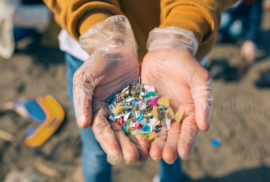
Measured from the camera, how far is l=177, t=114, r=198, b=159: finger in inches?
41.4

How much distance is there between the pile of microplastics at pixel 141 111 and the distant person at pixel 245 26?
269 cm

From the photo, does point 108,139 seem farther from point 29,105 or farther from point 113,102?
point 29,105

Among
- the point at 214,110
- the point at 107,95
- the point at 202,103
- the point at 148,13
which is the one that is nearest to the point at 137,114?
the point at 107,95

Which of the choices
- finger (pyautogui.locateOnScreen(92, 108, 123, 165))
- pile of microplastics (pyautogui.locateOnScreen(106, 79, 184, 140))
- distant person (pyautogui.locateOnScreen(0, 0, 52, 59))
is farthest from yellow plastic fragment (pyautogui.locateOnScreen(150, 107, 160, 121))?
distant person (pyautogui.locateOnScreen(0, 0, 52, 59))

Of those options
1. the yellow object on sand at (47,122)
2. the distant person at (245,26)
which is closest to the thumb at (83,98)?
the yellow object on sand at (47,122)

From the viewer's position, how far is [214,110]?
2838mm

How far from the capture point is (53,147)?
8.02 feet

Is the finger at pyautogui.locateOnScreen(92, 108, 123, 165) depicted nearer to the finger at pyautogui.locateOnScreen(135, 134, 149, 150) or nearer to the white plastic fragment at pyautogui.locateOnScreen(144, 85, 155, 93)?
the finger at pyautogui.locateOnScreen(135, 134, 149, 150)

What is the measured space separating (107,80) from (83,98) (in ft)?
0.89

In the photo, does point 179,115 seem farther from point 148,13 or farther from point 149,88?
point 148,13

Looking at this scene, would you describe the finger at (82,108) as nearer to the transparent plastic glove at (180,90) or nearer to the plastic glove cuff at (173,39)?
the transparent plastic glove at (180,90)

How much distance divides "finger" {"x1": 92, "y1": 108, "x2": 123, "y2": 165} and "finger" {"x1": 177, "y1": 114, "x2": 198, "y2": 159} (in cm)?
33

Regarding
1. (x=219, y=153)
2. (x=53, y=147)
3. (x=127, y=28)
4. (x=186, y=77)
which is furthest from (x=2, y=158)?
(x=219, y=153)

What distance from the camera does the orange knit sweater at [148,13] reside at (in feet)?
4.32
